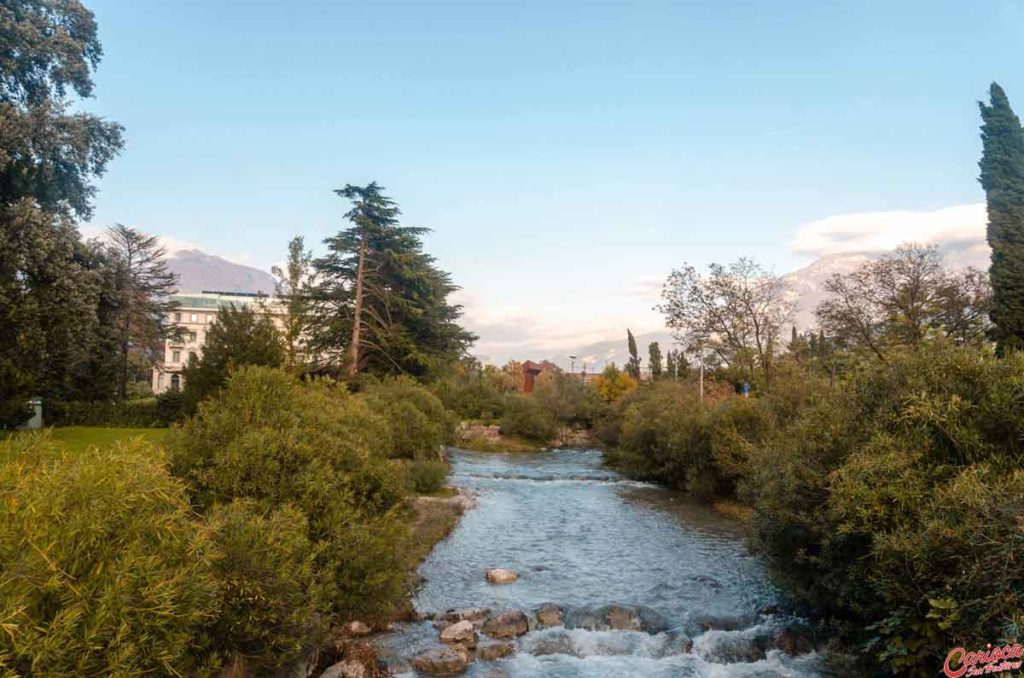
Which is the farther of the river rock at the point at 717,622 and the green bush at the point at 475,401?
the green bush at the point at 475,401

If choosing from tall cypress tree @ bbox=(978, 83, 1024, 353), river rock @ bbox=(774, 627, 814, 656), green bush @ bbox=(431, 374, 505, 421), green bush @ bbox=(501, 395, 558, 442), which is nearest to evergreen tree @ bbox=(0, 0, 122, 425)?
river rock @ bbox=(774, 627, 814, 656)

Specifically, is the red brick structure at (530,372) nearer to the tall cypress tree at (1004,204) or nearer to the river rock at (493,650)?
the tall cypress tree at (1004,204)

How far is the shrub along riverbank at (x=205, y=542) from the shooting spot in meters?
4.78

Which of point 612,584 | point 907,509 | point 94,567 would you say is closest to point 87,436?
point 612,584

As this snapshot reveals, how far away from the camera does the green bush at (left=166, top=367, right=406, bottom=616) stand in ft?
32.0

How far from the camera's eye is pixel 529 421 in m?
48.9

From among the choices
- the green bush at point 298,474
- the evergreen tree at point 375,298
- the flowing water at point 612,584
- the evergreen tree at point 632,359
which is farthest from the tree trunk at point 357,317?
the evergreen tree at point 632,359

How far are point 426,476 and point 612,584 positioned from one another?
11.7 meters

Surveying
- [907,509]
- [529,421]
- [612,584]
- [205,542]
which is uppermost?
[205,542]

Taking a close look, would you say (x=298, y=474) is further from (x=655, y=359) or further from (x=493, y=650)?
(x=655, y=359)

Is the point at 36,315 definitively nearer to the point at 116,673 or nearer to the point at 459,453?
the point at 116,673

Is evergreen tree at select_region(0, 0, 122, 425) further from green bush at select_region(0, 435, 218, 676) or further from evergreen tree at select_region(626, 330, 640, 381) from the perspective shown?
evergreen tree at select_region(626, 330, 640, 381)

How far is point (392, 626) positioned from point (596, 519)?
1162 cm

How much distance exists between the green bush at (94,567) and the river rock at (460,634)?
18.7 ft
